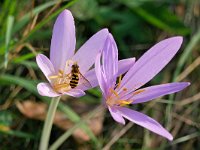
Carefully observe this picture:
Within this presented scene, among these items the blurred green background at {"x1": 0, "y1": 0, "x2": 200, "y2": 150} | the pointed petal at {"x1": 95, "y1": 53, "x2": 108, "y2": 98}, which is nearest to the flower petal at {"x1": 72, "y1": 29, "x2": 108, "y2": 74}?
the pointed petal at {"x1": 95, "y1": 53, "x2": 108, "y2": 98}

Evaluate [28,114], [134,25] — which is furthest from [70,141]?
[134,25]

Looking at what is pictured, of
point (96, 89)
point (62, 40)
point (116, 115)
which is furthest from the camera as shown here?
point (96, 89)

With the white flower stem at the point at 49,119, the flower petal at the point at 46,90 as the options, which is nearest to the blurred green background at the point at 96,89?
the white flower stem at the point at 49,119

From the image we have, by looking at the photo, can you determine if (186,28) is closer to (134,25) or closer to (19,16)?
(134,25)

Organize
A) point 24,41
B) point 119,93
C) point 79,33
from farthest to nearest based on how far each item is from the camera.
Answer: point 79,33, point 24,41, point 119,93

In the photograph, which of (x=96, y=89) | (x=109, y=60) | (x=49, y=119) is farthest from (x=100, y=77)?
(x=96, y=89)

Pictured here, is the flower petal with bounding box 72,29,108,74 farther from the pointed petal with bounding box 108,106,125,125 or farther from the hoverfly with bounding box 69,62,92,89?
the pointed petal with bounding box 108,106,125,125

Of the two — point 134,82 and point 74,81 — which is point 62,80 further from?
point 134,82
